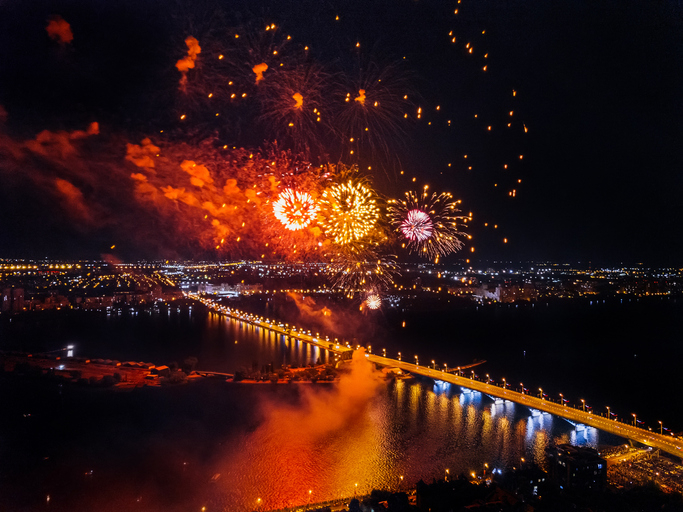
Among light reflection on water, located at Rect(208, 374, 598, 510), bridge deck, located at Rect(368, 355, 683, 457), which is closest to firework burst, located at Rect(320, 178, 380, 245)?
light reflection on water, located at Rect(208, 374, 598, 510)

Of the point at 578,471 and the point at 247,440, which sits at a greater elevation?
the point at 578,471

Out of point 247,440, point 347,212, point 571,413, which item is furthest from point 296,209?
point 571,413

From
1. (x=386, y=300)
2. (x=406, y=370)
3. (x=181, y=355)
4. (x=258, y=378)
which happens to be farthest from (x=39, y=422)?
(x=386, y=300)

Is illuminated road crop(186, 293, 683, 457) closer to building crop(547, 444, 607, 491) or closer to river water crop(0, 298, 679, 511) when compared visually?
river water crop(0, 298, 679, 511)

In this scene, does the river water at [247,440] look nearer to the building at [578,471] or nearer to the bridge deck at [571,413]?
the bridge deck at [571,413]

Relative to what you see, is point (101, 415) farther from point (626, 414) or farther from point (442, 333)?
point (442, 333)

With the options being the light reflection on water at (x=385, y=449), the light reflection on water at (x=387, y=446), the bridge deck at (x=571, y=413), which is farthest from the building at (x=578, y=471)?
the bridge deck at (x=571, y=413)

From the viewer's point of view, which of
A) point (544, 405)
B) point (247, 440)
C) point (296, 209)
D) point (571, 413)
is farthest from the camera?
point (544, 405)

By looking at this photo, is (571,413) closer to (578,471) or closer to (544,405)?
(544,405)
